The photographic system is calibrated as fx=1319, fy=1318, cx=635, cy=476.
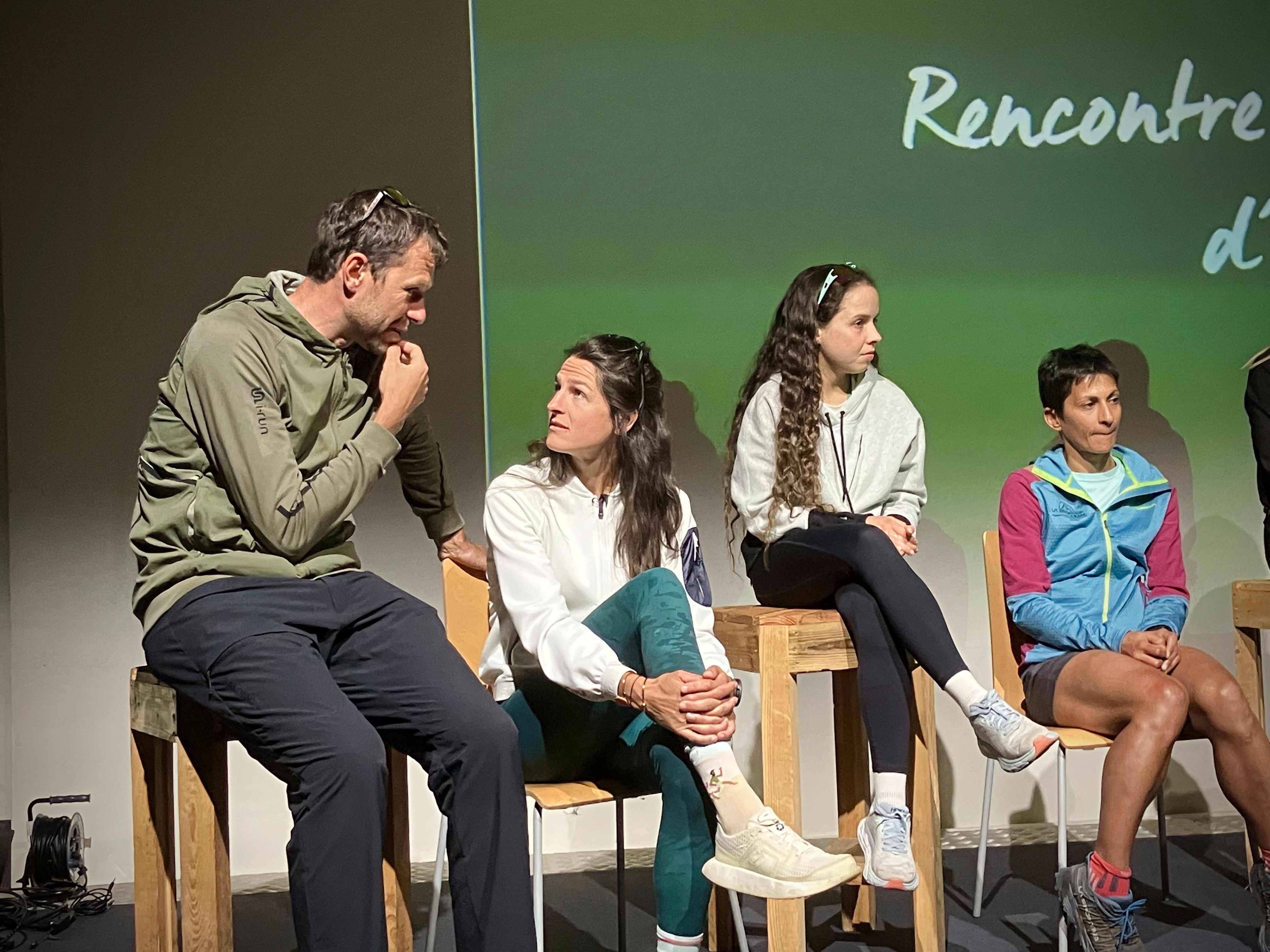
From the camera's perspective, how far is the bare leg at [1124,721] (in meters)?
2.66

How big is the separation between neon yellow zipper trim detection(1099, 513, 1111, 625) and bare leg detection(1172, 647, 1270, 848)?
0.92 ft

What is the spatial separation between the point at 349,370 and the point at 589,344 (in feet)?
1.83

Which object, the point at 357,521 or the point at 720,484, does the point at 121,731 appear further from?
the point at 720,484

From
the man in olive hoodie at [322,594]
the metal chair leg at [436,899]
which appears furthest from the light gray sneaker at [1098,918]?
the metal chair leg at [436,899]

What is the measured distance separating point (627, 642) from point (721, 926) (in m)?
0.89

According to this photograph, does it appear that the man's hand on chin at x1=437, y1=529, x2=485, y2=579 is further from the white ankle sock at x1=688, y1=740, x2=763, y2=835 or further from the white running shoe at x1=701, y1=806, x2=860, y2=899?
the white running shoe at x1=701, y1=806, x2=860, y2=899

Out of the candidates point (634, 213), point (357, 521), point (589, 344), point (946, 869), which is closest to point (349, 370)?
point (589, 344)

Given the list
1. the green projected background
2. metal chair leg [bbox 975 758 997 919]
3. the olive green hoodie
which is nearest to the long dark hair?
the olive green hoodie

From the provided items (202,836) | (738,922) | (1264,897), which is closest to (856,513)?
(738,922)

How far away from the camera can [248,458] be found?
2.15 metres

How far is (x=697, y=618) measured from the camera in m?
2.63

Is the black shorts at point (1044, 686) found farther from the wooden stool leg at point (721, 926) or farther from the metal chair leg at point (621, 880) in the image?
the metal chair leg at point (621, 880)

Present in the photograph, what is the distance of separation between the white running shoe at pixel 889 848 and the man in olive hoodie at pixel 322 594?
0.76 m

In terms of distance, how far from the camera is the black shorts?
2959 millimetres
